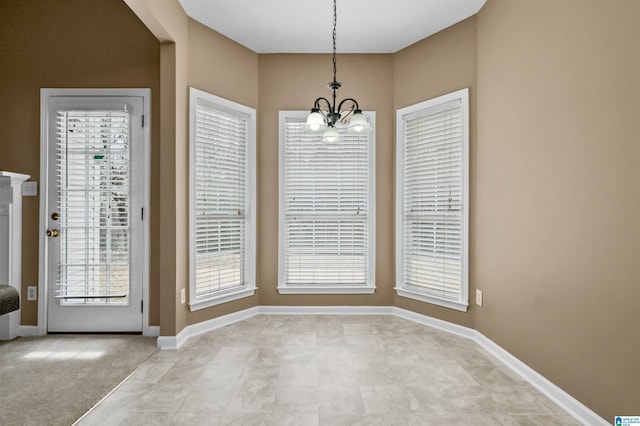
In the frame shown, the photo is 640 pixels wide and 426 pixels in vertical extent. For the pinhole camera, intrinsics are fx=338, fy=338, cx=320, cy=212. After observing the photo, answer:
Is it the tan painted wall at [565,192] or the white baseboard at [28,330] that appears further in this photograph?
the white baseboard at [28,330]

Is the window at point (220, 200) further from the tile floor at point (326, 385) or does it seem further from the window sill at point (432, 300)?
the window sill at point (432, 300)

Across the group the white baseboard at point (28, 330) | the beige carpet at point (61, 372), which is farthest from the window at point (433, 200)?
the white baseboard at point (28, 330)

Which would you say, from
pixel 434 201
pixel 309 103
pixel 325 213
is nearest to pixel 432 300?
pixel 434 201

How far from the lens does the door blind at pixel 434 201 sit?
3.41 metres

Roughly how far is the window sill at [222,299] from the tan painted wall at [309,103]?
207 mm

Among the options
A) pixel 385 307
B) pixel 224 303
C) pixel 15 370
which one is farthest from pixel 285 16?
pixel 15 370

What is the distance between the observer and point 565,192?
85.6 inches

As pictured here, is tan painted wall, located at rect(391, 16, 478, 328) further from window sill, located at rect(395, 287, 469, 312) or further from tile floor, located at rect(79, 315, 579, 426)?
tile floor, located at rect(79, 315, 579, 426)

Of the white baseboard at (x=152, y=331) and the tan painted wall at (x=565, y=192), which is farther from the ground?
the tan painted wall at (x=565, y=192)

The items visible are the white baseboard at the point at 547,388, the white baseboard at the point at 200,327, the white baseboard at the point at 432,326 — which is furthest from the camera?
the white baseboard at the point at 200,327

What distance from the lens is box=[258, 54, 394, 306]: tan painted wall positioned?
13.1 ft

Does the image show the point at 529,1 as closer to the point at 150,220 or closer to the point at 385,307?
the point at 385,307

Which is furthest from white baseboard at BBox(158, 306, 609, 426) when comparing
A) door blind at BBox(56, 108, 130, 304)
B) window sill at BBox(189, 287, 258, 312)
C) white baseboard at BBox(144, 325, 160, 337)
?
door blind at BBox(56, 108, 130, 304)

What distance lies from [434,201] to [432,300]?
106 cm
